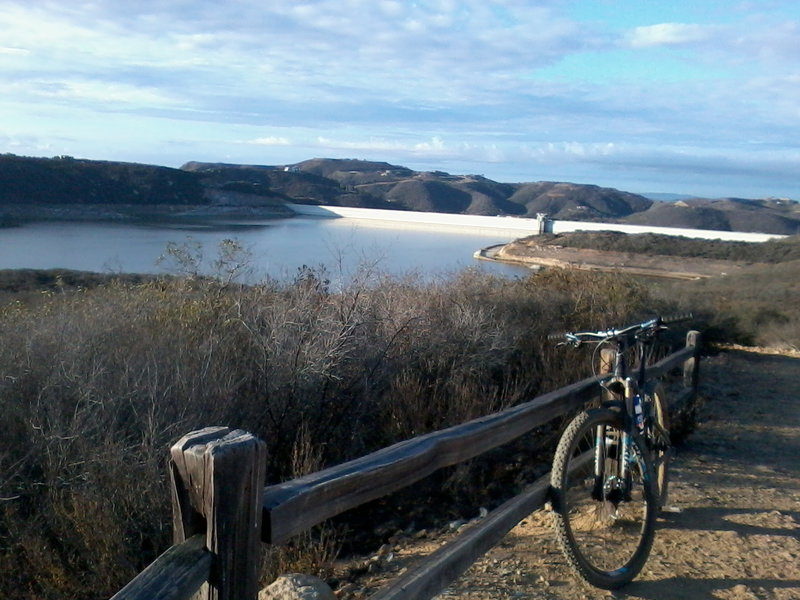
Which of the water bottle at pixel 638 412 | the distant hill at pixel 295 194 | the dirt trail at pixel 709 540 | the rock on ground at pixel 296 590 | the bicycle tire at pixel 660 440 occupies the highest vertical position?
the distant hill at pixel 295 194

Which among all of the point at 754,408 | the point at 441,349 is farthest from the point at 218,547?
the point at 754,408

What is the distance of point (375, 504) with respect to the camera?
648cm

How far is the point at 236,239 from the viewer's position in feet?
36.1

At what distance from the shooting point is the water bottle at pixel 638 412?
453 centimetres

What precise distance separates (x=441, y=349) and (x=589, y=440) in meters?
3.45

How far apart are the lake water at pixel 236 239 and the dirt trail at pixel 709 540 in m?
4.10

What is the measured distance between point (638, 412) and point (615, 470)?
356 mm

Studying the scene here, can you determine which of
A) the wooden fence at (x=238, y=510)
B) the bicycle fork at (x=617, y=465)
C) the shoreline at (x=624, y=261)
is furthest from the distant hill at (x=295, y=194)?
the wooden fence at (x=238, y=510)

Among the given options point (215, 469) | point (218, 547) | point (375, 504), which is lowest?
point (375, 504)

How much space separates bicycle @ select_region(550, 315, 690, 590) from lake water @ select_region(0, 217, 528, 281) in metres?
4.48

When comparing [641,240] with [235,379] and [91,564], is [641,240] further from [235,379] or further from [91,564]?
[91,564]

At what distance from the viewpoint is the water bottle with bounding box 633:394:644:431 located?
453 cm

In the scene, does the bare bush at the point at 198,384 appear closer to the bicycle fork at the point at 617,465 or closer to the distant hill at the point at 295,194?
the bicycle fork at the point at 617,465

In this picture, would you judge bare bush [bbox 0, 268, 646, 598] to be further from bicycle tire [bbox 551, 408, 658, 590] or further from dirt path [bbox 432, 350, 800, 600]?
bicycle tire [bbox 551, 408, 658, 590]
